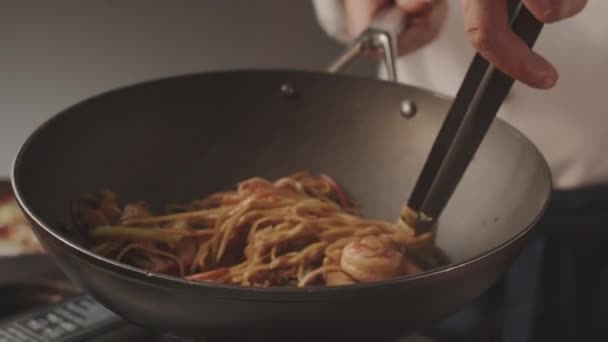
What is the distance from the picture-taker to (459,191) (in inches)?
28.8

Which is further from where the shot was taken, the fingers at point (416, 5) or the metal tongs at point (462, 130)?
the fingers at point (416, 5)

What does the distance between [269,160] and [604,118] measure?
0.36m

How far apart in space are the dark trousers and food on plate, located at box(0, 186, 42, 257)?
0.55m

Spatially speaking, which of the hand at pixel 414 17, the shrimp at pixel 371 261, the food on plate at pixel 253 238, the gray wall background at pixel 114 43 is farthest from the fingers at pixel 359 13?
the gray wall background at pixel 114 43

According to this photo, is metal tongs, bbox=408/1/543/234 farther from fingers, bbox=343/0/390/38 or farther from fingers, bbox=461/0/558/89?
fingers, bbox=343/0/390/38

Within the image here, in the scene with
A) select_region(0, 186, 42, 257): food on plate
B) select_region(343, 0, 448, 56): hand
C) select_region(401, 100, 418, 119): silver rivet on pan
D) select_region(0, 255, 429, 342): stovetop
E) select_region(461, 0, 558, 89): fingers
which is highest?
select_region(461, 0, 558, 89): fingers

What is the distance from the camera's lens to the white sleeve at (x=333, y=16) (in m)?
0.93

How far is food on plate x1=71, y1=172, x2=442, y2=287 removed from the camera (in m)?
0.61

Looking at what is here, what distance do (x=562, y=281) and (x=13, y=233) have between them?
68cm

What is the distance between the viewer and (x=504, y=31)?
0.53 metres

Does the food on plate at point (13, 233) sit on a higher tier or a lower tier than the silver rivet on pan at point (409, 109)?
lower

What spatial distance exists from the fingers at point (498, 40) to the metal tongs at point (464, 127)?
0.02 metres

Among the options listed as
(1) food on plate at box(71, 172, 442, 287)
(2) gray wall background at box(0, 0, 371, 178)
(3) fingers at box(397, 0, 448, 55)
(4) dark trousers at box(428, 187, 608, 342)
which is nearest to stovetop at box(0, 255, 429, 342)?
(1) food on plate at box(71, 172, 442, 287)

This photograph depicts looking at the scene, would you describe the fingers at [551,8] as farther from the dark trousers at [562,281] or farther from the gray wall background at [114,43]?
the gray wall background at [114,43]
